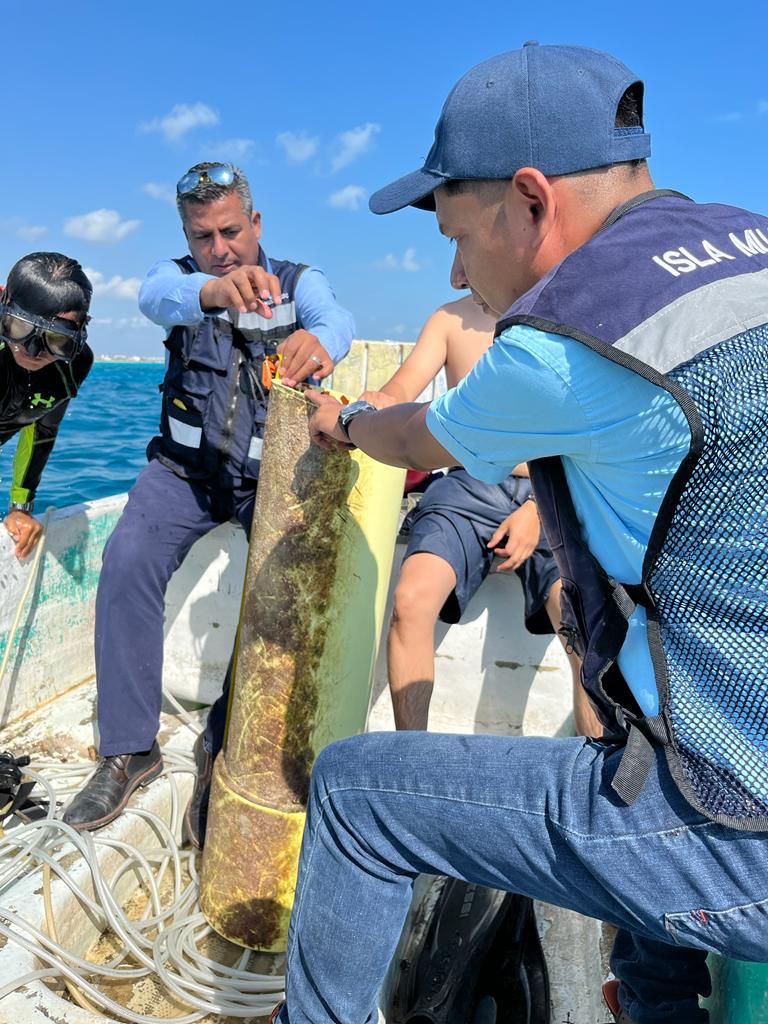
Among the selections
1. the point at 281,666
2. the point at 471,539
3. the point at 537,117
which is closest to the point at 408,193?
the point at 537,117

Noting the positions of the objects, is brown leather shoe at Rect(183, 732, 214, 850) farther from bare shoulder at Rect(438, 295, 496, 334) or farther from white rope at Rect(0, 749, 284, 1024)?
bare shoulder at Rect(438, 295, 496, 334)

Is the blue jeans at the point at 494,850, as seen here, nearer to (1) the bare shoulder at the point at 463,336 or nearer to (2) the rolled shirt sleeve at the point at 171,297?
(2) the rolled shirt sleeve at the point at 171,297

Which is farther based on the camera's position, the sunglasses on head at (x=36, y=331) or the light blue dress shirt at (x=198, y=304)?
the sunglasses on head at (x=36, y=331)

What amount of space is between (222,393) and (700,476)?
2390 millimetres

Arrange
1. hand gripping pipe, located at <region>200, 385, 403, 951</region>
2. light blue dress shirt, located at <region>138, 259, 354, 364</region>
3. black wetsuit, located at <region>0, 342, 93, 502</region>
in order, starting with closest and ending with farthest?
hand gripping pipe, located at <region>200, 385, 403, 951</region> → light blue dress shirt, located at <region>138, 259, 354, 364</region> → black wetsuit, located at <region>0, 342, 93, 502</region>

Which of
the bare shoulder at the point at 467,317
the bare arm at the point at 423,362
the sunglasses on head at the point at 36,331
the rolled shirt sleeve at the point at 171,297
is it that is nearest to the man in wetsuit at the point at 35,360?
the sunglasses on head at the point at 36,331

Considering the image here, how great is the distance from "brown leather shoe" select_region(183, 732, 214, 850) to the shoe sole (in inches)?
6.2

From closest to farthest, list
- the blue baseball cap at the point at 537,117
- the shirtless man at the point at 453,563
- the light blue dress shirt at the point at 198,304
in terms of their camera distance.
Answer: the blue baseball cap at the point at 537,117 < the shirtless man at the point at 453,563 < the light blue dress shirt at the point at 198,304

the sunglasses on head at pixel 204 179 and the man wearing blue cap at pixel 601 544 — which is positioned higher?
the sunglasses on head at pixel 204 179

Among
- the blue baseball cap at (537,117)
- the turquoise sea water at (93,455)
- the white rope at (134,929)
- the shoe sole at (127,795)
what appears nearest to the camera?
the blue baseball cap at (537,117)

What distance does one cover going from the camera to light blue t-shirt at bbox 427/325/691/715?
3.74 ft

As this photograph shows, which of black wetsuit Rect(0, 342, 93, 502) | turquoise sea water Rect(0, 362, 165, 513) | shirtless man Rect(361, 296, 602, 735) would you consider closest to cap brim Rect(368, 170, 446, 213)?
→ shirtless man Rect(361, 296, 602, 735)

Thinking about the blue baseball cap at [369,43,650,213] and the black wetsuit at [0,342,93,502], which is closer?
the blue baseball cap at [369,43,650,213]

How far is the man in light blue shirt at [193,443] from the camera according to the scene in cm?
291
